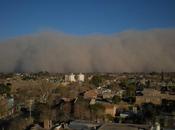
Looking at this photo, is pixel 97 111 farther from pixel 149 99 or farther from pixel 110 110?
pixel 149 99

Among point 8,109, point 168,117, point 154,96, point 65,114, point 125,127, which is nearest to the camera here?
point 125,127

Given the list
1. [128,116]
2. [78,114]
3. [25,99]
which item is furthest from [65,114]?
[25,99]

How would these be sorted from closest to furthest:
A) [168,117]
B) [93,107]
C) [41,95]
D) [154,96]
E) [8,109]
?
[168,117], [93,107], [8,109], [154,96], [41,95]

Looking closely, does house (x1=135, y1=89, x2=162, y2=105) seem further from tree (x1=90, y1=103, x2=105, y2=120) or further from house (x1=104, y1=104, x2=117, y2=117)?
tree (x1=90, y1=103, x2=105, y2=120)

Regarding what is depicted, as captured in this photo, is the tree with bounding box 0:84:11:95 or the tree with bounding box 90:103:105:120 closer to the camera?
the tree with bounding box 90:103:105:120

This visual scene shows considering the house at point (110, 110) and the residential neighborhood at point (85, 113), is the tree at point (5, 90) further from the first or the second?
the house at point (110, 110)

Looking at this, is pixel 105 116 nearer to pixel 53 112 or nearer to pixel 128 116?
pixel 128 116

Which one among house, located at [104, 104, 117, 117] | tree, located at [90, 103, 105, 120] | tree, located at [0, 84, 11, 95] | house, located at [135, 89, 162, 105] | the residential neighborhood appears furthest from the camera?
tree, located at [0, 84, 11, 95]

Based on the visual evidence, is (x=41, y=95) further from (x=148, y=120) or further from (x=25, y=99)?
(x=148, y=120)

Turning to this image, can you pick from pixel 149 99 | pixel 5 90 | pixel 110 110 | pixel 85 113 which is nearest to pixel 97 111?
pixel 85 113

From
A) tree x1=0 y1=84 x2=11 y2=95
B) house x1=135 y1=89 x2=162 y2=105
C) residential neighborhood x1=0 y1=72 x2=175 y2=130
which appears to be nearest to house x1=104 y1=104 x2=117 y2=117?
residential neighborhood x1=0 y1=72 x2=175 y2=130

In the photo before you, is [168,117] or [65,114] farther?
[65,114]
